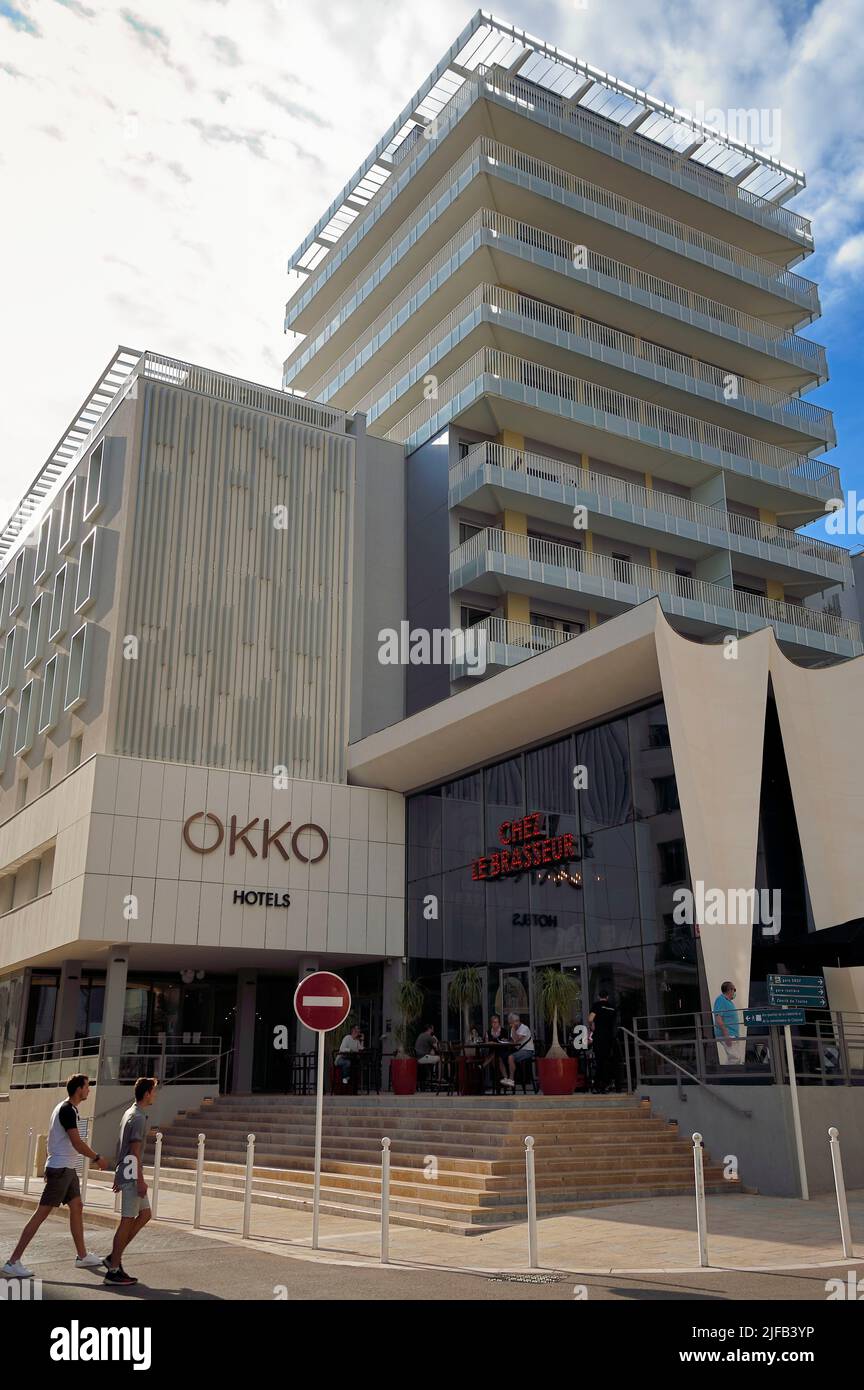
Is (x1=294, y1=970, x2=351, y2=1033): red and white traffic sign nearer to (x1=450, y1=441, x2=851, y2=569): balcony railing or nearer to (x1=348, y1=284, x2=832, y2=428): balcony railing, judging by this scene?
(x1=450, y1=441, x2=851, y2=569): balcony railing

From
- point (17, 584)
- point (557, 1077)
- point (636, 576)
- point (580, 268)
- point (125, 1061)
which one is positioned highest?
point (580, 268)

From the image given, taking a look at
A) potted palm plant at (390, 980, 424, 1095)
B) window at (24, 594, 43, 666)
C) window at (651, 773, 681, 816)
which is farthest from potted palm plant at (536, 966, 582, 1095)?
window at (24, 594, 43, 666)

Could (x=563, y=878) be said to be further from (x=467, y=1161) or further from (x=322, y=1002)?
(x=322, y=1002)

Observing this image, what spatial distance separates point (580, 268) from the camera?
1449 inches

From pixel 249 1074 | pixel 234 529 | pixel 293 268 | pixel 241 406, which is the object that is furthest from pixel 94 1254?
pixel 293 268

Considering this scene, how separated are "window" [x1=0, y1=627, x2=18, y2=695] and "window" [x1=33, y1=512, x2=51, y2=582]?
3.17 meters

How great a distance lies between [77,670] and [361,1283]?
22.7m

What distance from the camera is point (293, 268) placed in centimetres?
4700

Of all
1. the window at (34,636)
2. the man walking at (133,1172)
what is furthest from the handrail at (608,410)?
the man walking at (133,1172)

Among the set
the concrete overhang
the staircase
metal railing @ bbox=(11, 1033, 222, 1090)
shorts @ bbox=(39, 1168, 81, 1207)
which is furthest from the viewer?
metal railing @ bbox=(11, 1033, 222, 1090)

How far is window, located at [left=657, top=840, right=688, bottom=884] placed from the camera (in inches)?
826

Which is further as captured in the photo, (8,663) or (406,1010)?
(8,663)

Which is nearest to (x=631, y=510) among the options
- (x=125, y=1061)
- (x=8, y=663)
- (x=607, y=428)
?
(x=607, y=428)
